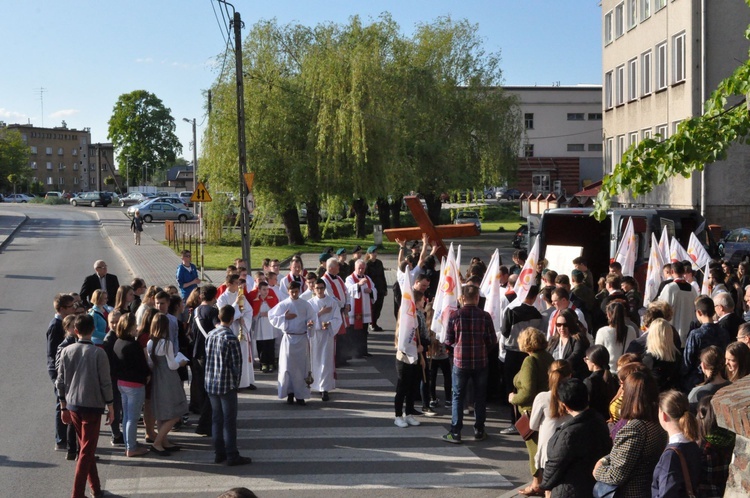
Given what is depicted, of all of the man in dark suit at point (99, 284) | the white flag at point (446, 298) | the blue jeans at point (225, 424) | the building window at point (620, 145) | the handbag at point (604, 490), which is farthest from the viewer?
the building window at point (620, 145)

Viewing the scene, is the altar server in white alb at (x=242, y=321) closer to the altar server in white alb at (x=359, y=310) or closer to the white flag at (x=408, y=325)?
the altar server in white alb at (x=359, y=310)

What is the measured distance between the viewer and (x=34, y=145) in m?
137

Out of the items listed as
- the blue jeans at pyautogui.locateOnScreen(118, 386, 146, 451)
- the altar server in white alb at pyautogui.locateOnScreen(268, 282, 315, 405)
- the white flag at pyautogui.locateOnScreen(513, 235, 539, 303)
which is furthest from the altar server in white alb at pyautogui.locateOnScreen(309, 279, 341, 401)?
the blue jeans at pyautogui.locateOnScreen(118, 386, 146, 451)

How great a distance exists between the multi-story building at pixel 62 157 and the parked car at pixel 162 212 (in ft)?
247

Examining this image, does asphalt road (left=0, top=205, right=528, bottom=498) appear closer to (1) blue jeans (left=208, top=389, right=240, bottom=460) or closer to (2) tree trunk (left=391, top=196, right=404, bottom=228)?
(1) blue jeans (left=208, top=389, right=240, bottom=460)

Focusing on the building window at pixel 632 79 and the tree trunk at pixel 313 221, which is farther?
the tree trunk at pixel 313 221

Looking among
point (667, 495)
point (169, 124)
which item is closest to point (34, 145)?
point (169, 124)

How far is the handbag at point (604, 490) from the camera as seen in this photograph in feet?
18.8

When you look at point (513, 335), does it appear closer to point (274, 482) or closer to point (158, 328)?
point (274, 482)

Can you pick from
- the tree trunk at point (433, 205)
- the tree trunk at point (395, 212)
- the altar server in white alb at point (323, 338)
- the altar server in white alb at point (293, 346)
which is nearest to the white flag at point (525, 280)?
the altar server in white alb at point (323, 338)

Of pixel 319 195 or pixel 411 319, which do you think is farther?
pixel 319 195

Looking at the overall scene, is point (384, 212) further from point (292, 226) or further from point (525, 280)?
point (525, 280)

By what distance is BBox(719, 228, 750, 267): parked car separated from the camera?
90.6ft

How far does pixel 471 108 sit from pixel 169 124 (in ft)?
214
